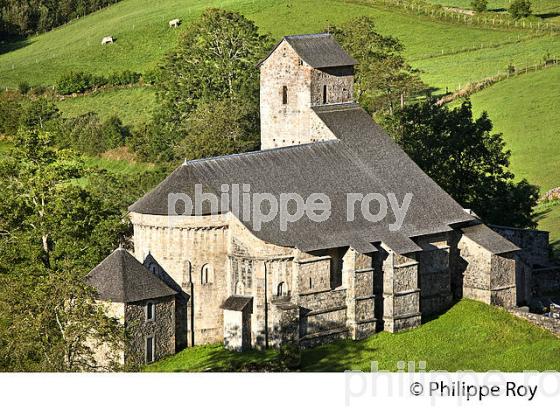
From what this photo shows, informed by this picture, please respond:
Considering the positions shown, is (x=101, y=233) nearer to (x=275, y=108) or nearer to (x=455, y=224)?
(x=275, y=108)

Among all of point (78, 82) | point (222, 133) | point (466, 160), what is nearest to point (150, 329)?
point (466, 160)

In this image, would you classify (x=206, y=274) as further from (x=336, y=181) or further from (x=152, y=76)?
(x=152, y=76)

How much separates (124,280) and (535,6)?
61.0 m

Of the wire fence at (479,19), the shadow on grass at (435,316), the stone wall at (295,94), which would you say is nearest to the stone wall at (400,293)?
the shadow on grass at (435,316)

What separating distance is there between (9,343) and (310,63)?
2329 centimetres

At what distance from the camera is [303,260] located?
6888cm

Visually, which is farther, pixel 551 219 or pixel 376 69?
pixel 376 69

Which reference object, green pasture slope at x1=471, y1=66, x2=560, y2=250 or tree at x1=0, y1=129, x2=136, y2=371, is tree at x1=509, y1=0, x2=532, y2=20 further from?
tree at x1=0, y1=129, x2=136, y2=371

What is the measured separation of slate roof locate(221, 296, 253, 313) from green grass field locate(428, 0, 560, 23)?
5461 centimetres

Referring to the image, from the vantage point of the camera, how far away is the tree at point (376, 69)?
109 metres

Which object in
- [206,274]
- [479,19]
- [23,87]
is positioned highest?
[479,19]

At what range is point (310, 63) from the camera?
255 ft
